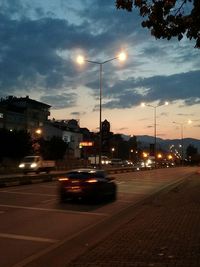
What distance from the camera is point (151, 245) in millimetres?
10867

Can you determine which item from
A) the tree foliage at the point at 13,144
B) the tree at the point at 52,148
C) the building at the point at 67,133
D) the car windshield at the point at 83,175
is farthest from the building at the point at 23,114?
the car windshield at the point at 83,175

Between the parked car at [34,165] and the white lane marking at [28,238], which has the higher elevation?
the parked car at [34,165]

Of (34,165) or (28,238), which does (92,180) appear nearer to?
(28,238)

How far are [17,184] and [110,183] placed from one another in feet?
42.2

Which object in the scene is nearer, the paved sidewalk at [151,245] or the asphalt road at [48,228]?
the paved sidewalk at [151,245]

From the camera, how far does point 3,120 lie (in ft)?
355

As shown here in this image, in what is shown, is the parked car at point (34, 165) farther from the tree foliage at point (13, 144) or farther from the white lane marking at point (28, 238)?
the white lane marking at point (28, 238)

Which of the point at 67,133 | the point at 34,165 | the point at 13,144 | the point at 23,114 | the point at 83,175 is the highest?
the point at 23,114

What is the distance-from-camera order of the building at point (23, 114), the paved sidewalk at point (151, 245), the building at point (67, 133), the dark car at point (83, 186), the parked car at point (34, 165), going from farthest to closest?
the building at point (67, 133), the building at point (23, 114), the parked car at point (34, 165), the dark car at point (83, 186), the paved sidewalk at point (151, 245)

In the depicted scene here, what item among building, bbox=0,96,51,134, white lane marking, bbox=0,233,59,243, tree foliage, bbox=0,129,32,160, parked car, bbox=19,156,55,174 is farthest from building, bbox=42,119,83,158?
white lane marking, bbox=0,233,59,243

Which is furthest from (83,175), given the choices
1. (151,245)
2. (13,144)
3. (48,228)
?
(13,144)

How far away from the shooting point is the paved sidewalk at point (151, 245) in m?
9.07

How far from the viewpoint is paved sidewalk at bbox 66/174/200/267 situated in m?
9.07

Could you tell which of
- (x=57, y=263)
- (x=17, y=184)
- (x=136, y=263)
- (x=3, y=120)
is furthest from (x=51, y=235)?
(x=3, y=120)
